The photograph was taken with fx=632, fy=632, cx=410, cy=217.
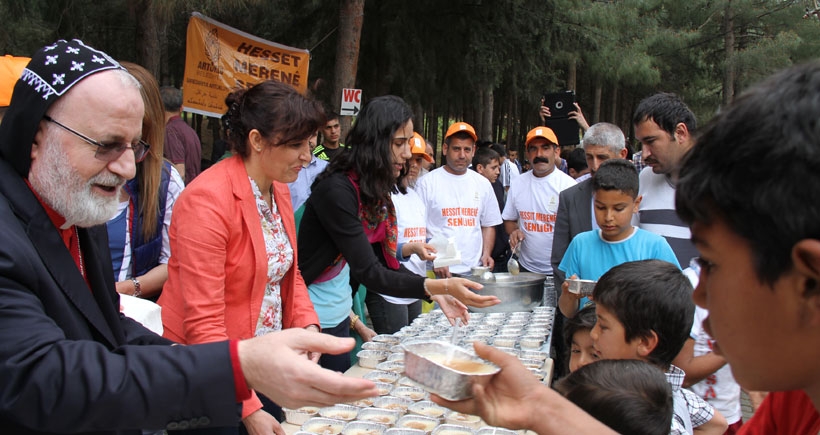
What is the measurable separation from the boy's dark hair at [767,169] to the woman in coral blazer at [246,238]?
1.58m

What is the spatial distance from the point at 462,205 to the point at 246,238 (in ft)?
Answer: 10.1

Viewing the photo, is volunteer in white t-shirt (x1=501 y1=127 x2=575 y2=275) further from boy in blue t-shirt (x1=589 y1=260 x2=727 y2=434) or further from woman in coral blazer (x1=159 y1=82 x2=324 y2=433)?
woman in coral blazer (x1=159 y1=82 x2=324 y2=433)

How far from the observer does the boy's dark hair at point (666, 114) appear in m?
3.63

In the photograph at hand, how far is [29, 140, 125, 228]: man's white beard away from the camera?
139 cm

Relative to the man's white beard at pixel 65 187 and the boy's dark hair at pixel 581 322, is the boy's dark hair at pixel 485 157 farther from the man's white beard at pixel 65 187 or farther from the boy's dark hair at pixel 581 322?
the man's white beard at pixel 65 187

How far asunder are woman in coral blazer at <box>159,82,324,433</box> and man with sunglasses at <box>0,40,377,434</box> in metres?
0.50

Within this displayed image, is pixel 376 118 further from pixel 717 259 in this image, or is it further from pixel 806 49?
pixel 806 49

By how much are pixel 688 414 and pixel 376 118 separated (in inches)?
75.1

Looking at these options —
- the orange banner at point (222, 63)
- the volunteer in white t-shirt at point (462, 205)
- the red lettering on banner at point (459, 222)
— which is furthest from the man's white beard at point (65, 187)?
the orange banner at point (222, 63)

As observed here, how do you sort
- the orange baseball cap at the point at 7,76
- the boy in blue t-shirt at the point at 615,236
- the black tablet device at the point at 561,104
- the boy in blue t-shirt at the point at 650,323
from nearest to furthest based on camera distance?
the orange baseball cap at the point at 7,76
the boy in blue t-shirt at the point at 650,323
the boy in blue t-shirt at the point at 615,236
the black tablet device at the point at 561,104

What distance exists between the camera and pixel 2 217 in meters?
1.24

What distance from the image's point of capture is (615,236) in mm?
3385

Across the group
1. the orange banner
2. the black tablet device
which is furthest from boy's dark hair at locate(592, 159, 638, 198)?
the orange banner

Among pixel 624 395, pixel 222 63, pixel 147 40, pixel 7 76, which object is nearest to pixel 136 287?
pixel 7 76
